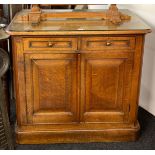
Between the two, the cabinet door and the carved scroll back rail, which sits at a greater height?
the carved scroll back rail

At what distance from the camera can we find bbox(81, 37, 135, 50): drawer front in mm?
1610

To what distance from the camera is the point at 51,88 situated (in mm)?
1723

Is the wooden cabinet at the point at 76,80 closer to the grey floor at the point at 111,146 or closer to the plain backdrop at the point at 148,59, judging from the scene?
the grey floor at the point at 111,146

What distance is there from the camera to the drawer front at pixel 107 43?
5.28 ft

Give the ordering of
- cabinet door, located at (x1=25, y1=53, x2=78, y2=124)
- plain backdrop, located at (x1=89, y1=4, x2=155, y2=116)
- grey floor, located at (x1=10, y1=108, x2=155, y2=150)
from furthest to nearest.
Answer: plain backdrop, located at (x1=89, y1=4, x2=155, y2=116), grey floor, located at (x1=10, y1=108, x2=155, y2=150), cabinet door, located at (x1=25, y1=53, x2=78, y2=124)

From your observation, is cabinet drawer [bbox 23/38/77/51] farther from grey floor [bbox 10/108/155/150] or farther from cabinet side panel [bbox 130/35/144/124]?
grey floor [bbox 10/108/155/150]

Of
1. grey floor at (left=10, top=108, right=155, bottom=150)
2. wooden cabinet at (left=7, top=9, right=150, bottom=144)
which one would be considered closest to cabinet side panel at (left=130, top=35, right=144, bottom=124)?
wooden cabinet at (left=7, top=9, right=150, bottom=144)

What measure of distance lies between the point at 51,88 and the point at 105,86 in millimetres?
329

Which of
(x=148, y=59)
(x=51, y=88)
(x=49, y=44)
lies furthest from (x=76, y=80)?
(x=148, y=59)

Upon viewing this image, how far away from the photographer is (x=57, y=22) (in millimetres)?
1695

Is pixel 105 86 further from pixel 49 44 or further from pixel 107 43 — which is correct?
pixel 49 44

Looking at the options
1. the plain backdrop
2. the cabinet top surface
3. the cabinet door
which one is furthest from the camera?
the plain backdrop

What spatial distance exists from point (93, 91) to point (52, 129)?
37 cm

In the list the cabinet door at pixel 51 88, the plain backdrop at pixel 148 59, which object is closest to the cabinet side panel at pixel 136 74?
the cabinet door at pixel 51 88
